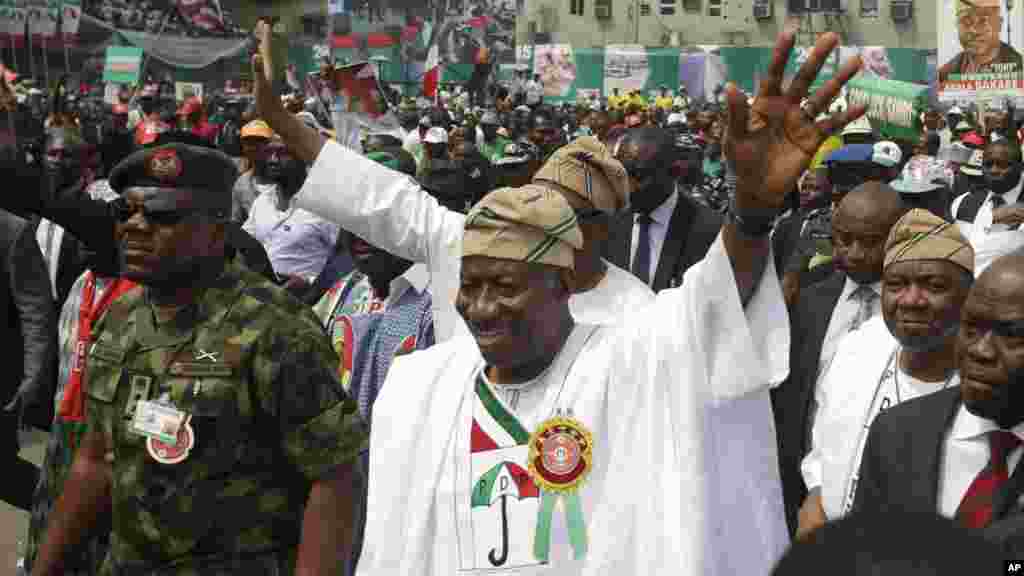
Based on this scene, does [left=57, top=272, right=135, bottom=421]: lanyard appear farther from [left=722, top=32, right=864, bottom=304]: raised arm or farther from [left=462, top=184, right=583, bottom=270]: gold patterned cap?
[left=722, top=32, right=864, bottom=304]: raised arm

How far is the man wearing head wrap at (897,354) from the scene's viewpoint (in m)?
4.28

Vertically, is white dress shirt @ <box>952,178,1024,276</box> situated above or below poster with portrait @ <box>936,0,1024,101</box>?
below

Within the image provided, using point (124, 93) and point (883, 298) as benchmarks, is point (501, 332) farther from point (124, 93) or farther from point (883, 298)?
point (124, 93)

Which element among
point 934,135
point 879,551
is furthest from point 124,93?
point 879,551

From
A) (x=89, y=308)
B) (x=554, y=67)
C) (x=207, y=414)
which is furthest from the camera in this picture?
(x=554, y=67)

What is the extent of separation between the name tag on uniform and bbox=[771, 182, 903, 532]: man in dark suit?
2.17 metres

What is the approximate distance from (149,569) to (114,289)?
7.59 ft

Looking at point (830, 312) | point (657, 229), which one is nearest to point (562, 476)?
point (830, 312)

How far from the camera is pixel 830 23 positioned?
82000 millimetres

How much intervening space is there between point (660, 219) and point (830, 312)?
5.10 feet

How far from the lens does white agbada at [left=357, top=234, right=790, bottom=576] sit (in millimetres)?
3094

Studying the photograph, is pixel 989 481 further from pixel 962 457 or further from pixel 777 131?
pixel 777 131

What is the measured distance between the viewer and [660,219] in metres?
6.80

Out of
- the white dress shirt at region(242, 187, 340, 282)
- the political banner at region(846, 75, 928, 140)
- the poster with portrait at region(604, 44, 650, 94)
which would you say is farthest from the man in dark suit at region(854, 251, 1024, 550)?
the poster with portrait at region(604, 44, 650, 94)
